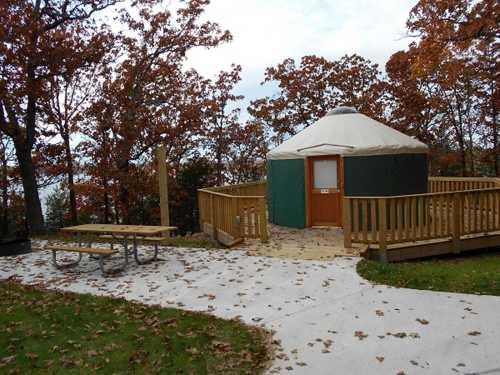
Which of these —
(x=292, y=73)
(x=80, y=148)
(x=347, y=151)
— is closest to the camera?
(x=347, y=151)

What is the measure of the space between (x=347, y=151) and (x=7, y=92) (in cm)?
835

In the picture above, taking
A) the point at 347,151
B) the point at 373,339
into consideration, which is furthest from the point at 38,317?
the point at 347,151

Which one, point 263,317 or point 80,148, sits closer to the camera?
point 263,317

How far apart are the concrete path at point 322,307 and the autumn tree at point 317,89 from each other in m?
12.7

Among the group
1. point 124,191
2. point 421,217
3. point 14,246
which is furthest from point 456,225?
point 124,191

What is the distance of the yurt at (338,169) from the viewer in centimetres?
880

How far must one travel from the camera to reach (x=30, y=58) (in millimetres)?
10625

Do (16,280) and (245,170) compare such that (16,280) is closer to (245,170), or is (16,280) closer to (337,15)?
(337,15)

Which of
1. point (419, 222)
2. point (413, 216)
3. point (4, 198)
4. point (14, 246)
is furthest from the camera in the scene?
point (4, 198)

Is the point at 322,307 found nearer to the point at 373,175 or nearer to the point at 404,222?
the point at 404,222

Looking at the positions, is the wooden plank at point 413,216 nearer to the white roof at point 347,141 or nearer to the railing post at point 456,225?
the railing post at point 456,225

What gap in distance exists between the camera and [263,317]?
13.9 ft

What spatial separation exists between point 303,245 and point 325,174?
2.18 metres

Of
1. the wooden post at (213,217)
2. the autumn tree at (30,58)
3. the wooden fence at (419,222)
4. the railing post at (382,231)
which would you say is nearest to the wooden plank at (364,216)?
the wooden fence at (419,222)
